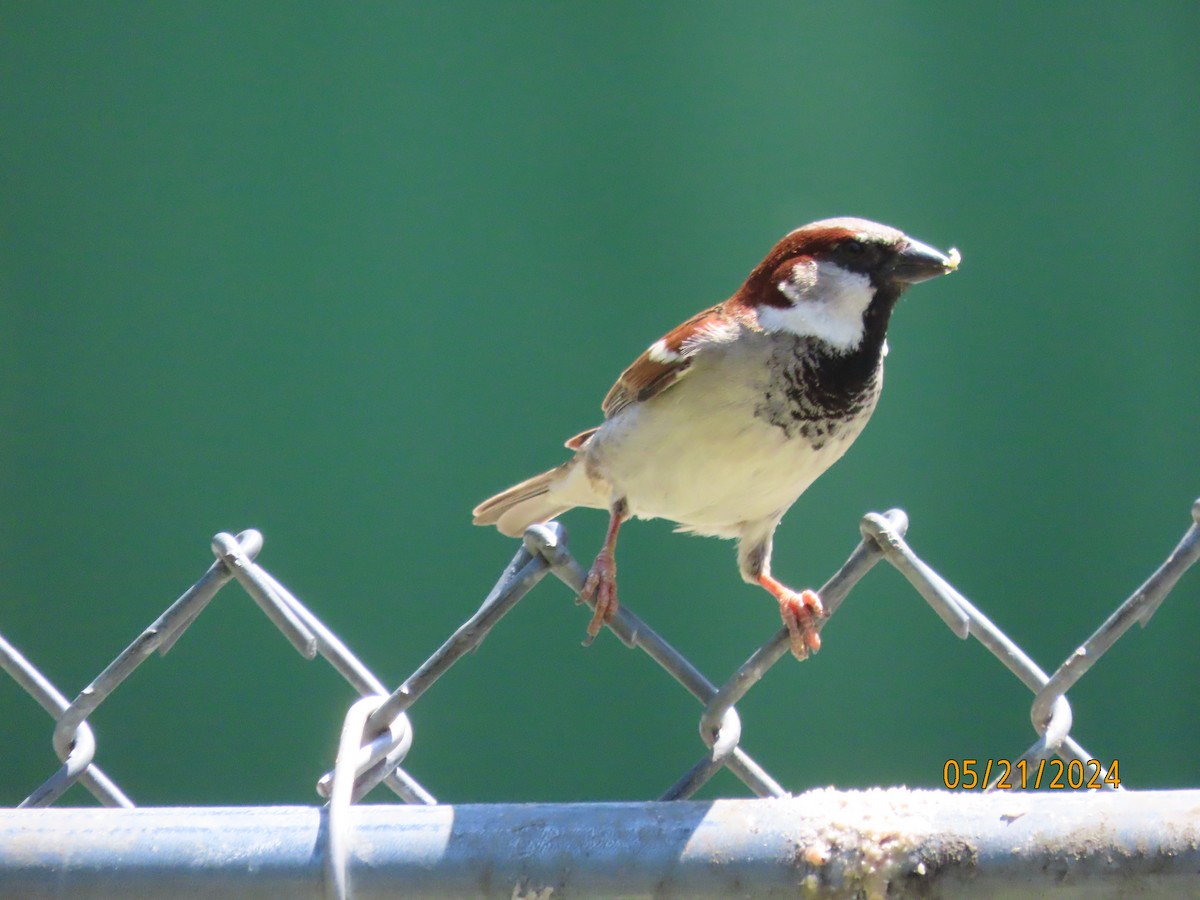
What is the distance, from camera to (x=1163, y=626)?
210cm

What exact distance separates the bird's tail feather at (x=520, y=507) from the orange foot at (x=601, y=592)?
1.60 ft

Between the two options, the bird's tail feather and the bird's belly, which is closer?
the bird's belly

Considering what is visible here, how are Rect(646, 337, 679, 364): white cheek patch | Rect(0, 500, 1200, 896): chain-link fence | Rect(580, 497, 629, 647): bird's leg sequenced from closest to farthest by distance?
Rect(0, 500, 1200, 896): chain-link fence < Rect(580, 497, 629, 647): bird's leg < Rect(646, 337, 679, 364): white cheek patch


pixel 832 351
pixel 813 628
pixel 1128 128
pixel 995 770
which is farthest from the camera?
pixel 1128 128

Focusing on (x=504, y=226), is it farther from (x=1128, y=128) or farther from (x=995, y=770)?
(x=995, y=770)

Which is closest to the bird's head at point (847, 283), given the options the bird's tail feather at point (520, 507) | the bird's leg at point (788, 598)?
the bird's leg at point (788, 598)

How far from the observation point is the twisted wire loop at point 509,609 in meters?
0.70

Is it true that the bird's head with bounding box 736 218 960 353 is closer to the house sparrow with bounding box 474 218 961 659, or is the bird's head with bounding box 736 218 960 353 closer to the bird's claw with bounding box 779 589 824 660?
the house sparrow with bounding box 474 218 961 659

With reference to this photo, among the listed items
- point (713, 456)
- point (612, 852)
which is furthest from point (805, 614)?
point (612, 852)

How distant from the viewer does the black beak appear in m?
1.14

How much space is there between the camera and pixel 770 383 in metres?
1.16

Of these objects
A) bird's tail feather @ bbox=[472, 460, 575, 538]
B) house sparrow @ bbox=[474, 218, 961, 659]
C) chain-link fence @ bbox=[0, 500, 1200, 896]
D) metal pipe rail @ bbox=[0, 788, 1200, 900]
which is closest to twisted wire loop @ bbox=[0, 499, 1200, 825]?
chain-link fence @ bbox=[0, 500, 1200, 896]

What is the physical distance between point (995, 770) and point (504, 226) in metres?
1.28

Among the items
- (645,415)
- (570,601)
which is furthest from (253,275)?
(645,415)
